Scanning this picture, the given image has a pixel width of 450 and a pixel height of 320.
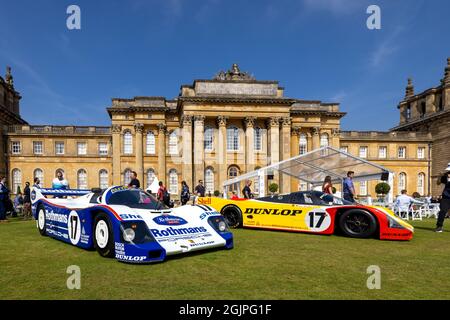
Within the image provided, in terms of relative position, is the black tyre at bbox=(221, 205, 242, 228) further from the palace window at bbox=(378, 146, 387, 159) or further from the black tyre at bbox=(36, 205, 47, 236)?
the palace window at bbox=(378, 146, 387, 159)

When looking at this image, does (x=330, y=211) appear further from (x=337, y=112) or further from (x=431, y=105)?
(x=431, y=105)

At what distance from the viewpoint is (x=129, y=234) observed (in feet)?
14.5

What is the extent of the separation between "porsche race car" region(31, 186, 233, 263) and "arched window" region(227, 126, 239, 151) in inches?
961

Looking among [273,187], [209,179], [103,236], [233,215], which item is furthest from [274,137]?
[103,236]

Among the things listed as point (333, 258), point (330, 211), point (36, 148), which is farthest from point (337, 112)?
point (36, 148)

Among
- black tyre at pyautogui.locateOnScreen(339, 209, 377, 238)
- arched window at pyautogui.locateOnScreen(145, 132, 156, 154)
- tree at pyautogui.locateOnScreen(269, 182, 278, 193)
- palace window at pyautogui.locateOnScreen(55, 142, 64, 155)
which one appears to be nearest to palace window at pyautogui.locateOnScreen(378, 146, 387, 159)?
tree at pyautogui.locateOnScreen(269, 182, 278, 193)

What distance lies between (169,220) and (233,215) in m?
4.20

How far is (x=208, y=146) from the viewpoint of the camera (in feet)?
98.5

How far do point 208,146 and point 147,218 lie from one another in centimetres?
2530

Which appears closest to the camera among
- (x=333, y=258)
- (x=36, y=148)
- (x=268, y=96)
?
(x=333, y=258)

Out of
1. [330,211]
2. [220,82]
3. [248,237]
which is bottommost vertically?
[248,237]

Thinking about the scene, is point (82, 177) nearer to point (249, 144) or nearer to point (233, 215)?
point (249, 144)

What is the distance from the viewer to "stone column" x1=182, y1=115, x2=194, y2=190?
28375 millimetres

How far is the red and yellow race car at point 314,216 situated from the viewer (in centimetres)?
677
